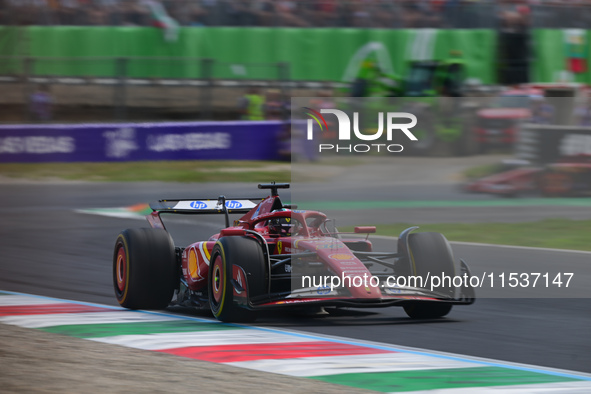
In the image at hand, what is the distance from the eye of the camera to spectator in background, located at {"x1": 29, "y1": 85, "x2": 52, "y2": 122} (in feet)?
64.3

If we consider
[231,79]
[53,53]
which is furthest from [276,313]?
[53,53]

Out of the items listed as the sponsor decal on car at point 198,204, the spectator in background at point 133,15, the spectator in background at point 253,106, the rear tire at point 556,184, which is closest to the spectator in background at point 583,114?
the rear tire at point 556,184

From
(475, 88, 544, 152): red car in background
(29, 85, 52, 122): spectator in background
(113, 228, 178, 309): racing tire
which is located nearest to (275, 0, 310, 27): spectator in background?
(29, 85, 52, 122): spectator in background

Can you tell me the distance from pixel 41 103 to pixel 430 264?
14120mm

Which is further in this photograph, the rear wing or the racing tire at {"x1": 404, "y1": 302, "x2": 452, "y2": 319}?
the rear wing

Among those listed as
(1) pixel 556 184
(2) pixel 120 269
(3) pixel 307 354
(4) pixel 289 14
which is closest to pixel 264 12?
(4) pixel 289 14

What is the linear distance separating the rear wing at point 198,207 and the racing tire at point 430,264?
175cm

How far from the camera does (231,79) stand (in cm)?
A: 2173

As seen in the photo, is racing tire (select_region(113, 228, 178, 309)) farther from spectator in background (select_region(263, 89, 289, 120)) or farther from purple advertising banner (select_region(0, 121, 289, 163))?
spectator in background (select_region(263, 89, 289, 120))

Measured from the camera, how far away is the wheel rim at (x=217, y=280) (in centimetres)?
709

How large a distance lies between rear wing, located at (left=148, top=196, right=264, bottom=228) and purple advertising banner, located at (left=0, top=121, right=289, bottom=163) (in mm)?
10948

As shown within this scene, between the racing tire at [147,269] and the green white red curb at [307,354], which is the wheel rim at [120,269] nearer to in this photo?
the racing tire at [147,269]

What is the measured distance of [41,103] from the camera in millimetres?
19812

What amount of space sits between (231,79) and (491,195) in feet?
26.9
